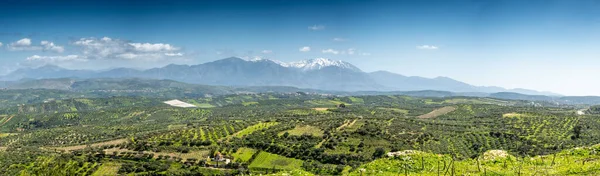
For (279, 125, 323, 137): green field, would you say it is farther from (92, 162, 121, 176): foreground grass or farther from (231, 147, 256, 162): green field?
(92, 162, 121, 176): foreground grass

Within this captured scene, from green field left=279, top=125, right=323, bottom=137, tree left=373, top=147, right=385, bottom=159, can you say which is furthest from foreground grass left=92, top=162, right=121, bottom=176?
tree left=373, top=147, right=385, bottom=159

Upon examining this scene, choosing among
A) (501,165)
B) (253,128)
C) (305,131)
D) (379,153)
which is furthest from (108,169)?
(501,165)

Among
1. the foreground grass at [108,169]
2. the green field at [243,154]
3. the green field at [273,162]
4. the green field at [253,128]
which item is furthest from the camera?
the green field at [253,128]

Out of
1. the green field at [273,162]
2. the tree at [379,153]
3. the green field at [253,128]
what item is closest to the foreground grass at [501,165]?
the tree at [379,153]

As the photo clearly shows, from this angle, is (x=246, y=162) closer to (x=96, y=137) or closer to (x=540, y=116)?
(x=96, y=137)

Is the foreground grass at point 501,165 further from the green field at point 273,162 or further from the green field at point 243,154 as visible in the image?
the green field at point 243,154

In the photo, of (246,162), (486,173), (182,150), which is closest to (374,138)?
(246,162)

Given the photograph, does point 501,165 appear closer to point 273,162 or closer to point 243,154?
point 273,162

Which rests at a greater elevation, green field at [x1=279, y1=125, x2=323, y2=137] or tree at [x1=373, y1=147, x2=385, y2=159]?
green field at [x1=279, y1=125, x2=323, y2=137]
